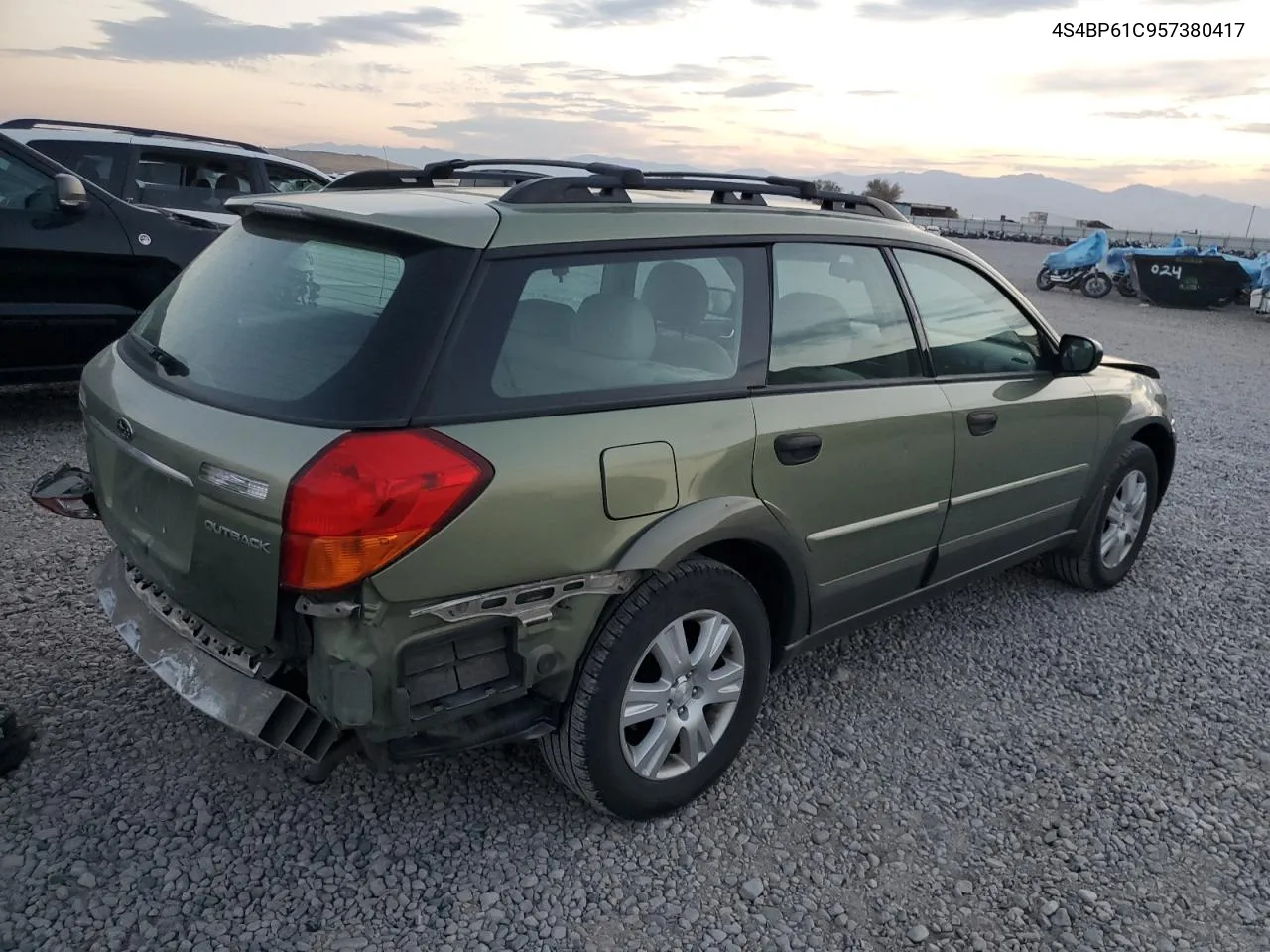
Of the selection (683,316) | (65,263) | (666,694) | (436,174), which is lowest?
(666,694)

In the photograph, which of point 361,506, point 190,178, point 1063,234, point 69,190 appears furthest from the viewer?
point 1063,234

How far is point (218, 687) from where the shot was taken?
2438 mm

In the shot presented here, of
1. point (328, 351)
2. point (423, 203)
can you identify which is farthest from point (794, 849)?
point (423, 203)

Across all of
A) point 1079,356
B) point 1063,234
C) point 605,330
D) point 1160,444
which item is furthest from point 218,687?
point 1063,234

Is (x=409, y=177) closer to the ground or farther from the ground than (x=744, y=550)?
farther from the ground

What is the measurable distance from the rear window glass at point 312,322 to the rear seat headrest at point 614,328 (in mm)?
361

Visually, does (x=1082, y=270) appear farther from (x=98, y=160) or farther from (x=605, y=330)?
(x=605, y=330)

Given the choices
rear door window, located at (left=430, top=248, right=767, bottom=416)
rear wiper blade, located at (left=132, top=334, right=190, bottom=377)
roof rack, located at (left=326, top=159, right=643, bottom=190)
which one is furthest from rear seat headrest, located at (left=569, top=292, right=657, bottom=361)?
rear wiper blade, located at (left=132, top=334, right=190, bottom=377)

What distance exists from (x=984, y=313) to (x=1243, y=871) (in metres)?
2.03

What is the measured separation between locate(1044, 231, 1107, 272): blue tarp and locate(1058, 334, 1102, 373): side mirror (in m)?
19.8

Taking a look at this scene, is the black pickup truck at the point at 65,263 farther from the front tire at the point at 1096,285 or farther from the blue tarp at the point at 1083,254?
the blue tarp at the point at 1083,254

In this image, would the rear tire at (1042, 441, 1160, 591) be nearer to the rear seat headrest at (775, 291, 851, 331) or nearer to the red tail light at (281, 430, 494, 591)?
the rear seat headrest at (775, 291, 851, 331)

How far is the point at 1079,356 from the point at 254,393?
3.12 m

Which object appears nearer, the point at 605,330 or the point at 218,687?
the point at 218,687
